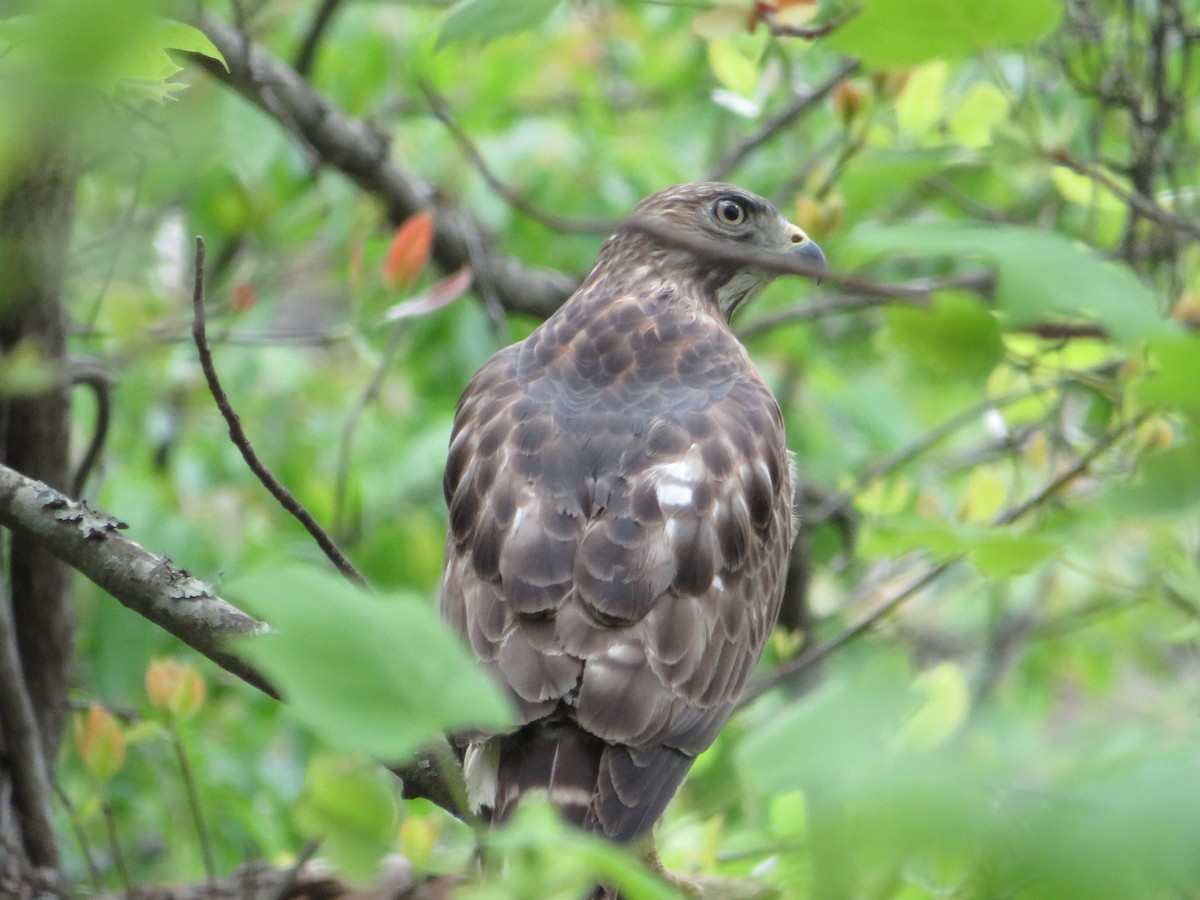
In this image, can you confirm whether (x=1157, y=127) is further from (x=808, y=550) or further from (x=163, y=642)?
(x=163, y=642)

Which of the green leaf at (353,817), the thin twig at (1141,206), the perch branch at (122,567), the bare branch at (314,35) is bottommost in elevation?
the bare branch at (314,35)

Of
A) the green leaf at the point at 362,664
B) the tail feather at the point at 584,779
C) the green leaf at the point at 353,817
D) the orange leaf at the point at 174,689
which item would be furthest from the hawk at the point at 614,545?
the green leaf at the point at 362,664

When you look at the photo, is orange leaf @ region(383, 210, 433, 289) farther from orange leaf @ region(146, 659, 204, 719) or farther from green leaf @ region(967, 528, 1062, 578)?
green leaf @ region(967, 528, 1062, 578)

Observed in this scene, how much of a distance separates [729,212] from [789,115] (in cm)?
91

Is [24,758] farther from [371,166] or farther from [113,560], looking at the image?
[371,166]

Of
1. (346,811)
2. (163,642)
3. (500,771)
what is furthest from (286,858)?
(346,811)

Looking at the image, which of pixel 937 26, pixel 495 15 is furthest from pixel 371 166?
pixel 937 26

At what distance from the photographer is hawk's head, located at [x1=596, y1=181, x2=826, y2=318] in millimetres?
4348

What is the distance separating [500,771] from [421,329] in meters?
3.03

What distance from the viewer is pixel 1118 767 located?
110cm

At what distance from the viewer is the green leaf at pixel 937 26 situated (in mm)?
1710

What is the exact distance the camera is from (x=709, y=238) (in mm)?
4418

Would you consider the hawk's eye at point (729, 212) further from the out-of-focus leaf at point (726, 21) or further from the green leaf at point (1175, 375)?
the green leaf at point (1175, 375)

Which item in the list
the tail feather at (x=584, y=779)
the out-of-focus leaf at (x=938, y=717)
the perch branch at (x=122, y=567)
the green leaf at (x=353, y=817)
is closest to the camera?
the green leaf at (x=353, y=817)
